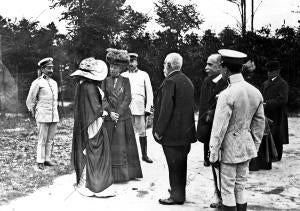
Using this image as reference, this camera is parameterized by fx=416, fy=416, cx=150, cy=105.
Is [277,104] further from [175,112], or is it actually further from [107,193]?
[107,193]

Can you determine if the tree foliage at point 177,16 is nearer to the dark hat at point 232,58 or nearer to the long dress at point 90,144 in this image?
the long dress at point 90,144

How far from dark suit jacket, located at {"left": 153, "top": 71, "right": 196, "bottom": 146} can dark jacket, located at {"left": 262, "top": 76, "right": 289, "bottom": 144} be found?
121 inches

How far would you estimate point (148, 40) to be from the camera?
1542 cm

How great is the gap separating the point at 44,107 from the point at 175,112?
320 centimetres

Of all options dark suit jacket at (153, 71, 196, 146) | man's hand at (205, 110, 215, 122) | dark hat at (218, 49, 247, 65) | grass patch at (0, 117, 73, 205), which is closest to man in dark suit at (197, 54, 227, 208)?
man's hand at (205, 110, 215, 122)

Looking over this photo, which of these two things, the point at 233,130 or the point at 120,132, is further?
the point at 120,132

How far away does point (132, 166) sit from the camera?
6738mm

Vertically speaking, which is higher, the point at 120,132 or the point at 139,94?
the point at 139,94

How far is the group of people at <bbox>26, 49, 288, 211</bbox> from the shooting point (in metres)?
4.24

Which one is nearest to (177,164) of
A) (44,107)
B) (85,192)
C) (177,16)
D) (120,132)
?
(85,192)

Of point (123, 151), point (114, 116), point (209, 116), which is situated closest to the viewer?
point (209, 116)

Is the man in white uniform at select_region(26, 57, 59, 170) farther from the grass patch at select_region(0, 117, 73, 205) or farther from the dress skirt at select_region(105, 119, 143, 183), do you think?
the dress skirt at select_region(105, 119, 143, 183)

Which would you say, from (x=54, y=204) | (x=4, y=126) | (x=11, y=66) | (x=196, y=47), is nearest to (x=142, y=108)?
(x=54, y=204)

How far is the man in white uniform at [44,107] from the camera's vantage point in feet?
25.1
